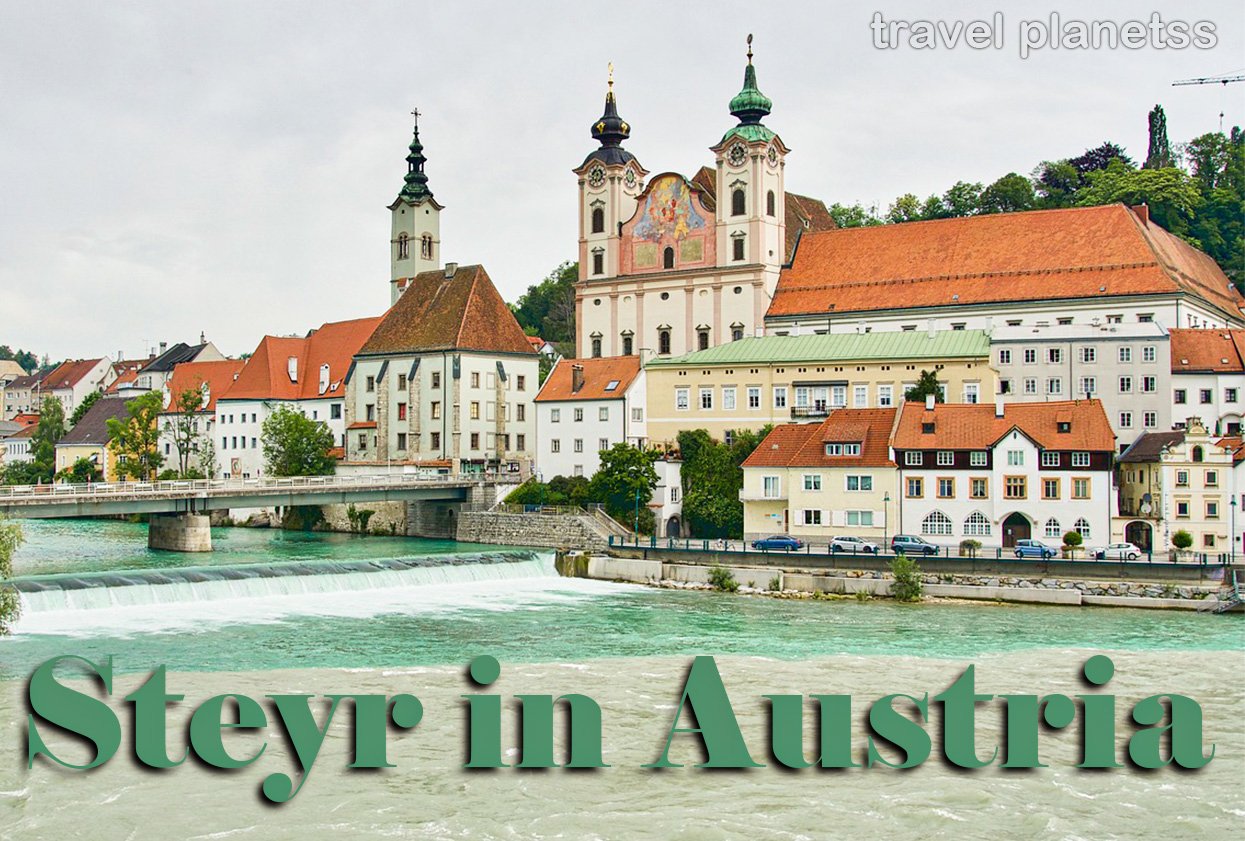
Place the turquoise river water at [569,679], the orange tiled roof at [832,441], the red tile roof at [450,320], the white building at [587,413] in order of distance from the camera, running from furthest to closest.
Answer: the red tile roof at [450,320]
the white building at [587,413]
the orange tiled roof at [832,441]
the turquoise river water at [569,679]

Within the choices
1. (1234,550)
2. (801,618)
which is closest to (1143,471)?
(1234,550)

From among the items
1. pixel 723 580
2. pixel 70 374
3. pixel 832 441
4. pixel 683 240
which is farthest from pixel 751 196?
pixel 70 374

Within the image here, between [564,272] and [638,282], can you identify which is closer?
[638,282]

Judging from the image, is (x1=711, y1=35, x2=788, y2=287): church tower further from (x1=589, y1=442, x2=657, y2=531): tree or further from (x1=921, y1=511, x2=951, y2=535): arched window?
(x1=921, y1=511, x2=951, y2=535): arched window

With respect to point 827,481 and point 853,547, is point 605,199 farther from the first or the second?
point 853,547

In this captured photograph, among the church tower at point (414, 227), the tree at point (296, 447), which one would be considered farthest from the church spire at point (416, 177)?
the tree at point (296, 447)

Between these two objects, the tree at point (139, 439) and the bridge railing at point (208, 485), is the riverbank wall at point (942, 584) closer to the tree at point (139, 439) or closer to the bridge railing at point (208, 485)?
the bridge railing at point (208, 485)

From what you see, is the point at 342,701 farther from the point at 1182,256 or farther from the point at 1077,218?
the point at 1182,256
